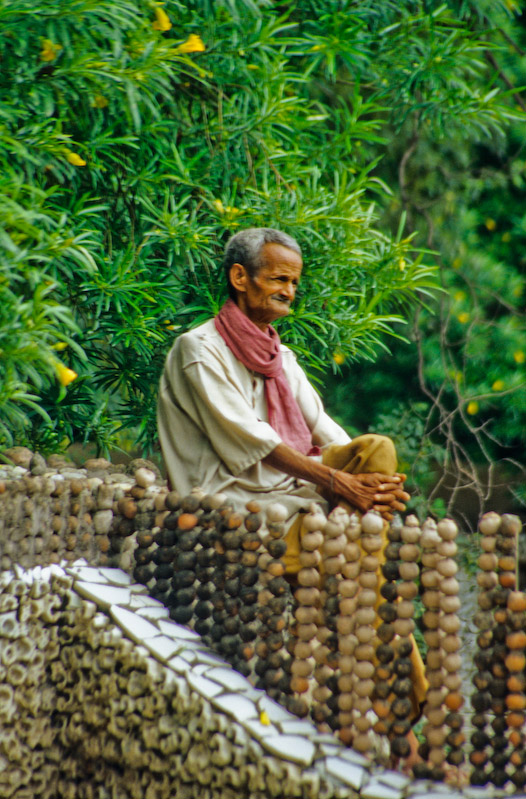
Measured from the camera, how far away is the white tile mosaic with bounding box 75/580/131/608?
329cm

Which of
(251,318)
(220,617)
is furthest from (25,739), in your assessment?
(251,318)

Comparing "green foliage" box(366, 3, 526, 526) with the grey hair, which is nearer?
the grey hair

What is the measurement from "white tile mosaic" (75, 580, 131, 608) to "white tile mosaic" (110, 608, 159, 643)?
40 mm

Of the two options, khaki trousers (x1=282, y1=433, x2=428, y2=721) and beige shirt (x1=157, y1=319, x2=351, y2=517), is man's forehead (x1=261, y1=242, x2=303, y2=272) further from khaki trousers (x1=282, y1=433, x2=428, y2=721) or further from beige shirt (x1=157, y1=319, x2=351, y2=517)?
khaki trousers (x1=282, y1=433, x2=428, y2=721)

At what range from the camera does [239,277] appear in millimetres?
3629

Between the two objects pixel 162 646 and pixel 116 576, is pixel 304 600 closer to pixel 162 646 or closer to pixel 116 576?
pixel 162 646

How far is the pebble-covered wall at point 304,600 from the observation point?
112 inches

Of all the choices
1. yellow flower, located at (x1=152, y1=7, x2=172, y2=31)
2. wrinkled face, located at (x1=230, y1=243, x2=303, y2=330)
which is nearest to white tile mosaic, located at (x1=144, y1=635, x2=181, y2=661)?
wrinkled face, located at (x1=230, y1=243, x2=303, y2=330)

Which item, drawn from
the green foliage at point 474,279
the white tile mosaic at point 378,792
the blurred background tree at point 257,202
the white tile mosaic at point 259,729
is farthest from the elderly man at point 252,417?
the green foliage at point 474,279

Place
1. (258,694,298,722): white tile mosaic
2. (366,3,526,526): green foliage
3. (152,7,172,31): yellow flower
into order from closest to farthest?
1. (258,694,298,722): white tile mosaic
2. (152,7,172,31): yellow flower
3. (366,3,526,526): green foliage

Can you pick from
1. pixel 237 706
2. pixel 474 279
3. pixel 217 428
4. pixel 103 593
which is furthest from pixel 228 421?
pixel 474 279

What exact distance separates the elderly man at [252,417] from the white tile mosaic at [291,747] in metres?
0.83

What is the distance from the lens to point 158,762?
2994 millimetres

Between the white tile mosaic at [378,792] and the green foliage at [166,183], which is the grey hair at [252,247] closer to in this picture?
the green foliage at [166,183]
